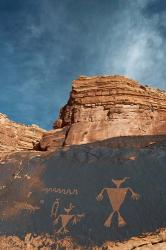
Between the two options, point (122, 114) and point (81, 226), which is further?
point (122, 114)

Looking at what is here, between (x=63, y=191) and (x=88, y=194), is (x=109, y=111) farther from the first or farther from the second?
(x=88, y=194)

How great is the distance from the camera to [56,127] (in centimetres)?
2664

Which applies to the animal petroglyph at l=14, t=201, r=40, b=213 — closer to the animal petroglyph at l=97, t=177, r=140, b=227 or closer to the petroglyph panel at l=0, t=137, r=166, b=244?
the petroglyph panel at l=0, t=137, r=166, b=244

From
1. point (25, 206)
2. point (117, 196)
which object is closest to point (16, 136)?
point (25, 206)

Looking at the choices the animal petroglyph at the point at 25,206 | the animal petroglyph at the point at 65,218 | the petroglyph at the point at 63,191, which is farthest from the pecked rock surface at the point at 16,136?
the animal petroglyph at the point at 65,218

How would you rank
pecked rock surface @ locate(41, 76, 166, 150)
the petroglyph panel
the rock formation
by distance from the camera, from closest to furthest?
the rock formation
the petroglyph panel
pecked rock surface @ locate(41, 76, 166, 150)

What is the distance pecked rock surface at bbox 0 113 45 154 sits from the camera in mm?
26031

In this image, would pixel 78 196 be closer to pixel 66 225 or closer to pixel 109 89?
pixel 66 225

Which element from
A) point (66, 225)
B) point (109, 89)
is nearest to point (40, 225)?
point (66, 225)

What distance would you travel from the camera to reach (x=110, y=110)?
24.4m

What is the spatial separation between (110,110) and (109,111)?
0.10m

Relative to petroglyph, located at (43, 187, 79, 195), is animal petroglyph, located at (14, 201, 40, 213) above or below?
below

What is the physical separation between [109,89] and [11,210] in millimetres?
16484

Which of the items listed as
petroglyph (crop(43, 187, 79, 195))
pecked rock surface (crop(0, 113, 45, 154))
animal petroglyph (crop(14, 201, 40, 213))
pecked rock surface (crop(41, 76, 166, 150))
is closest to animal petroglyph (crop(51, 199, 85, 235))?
petroglyph (crop(43, 187, 79, 195))
